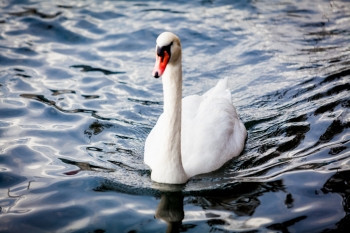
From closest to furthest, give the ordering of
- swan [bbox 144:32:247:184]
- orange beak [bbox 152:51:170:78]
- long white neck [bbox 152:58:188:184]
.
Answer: orange beak [bbox 152:51:170:78] < swan [bbox 144:32:247:184] < long white neck [bbox 152:58:188:184]

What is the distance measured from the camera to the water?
231 inches

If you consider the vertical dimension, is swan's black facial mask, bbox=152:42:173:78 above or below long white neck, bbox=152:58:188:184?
above

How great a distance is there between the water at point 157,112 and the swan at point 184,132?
0.19 metres

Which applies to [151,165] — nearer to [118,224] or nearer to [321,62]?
[118,224]

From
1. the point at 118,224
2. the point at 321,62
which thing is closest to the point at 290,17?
the point at 321,62

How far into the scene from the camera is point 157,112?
359 inches

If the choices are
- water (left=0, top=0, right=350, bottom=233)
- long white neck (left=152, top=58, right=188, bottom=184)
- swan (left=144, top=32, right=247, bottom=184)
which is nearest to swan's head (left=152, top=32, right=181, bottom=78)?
swan (left=144, top=32, right=247, bottom=184)

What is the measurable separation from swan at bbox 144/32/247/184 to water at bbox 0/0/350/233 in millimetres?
188

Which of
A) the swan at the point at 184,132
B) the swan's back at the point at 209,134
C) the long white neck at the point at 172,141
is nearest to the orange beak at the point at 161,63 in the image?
the swan at the point at 184,132

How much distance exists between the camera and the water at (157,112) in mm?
5871

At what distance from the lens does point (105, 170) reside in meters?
6.91

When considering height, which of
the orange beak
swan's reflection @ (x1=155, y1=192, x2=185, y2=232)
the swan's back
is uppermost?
the orange beak

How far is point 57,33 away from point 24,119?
14.3 ft

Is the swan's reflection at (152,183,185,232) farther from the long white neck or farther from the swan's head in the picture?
the swan's head
